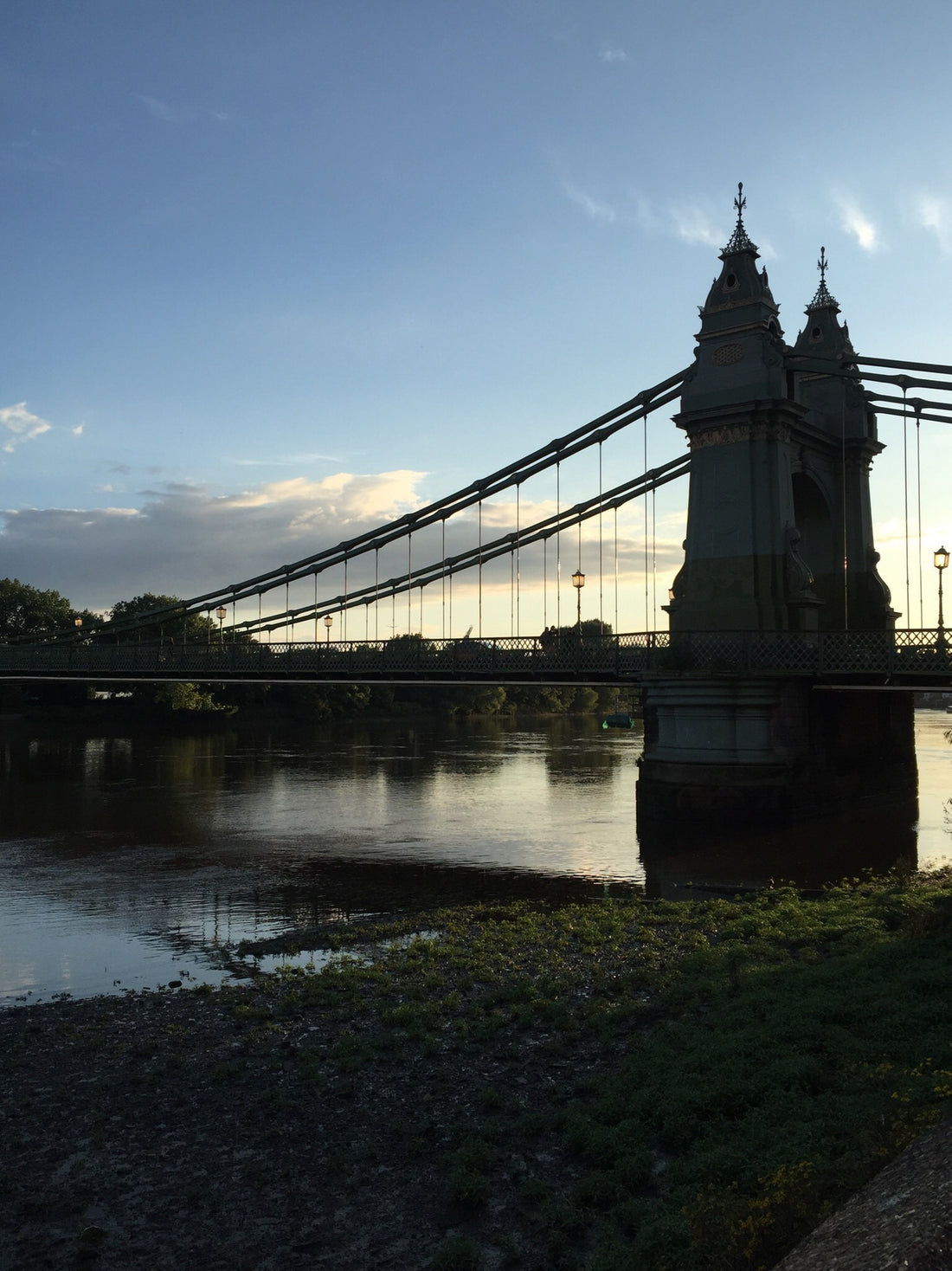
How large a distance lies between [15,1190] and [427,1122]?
11.4ft

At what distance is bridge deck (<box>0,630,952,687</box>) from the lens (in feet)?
92.8

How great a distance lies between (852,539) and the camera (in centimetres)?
3612

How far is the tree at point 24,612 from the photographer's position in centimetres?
9725

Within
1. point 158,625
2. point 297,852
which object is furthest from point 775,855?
point 158,625

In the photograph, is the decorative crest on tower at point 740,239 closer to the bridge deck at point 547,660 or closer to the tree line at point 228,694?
the bridge deck at point 547,660

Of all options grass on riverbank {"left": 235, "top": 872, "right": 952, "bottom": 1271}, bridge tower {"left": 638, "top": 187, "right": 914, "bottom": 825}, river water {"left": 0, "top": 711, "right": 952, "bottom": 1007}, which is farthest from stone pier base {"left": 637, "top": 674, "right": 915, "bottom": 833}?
grass on riverbank {"left": 235, "top": 872, "right": 952, "bottom": 1271}

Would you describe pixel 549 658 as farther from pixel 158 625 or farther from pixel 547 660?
pixel 158 625

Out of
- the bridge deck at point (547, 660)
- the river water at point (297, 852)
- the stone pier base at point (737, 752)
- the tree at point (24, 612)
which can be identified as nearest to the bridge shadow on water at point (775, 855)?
the river water at point (297, 852)

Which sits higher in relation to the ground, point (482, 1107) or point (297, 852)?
point (482, 1107)

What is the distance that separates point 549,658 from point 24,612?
78141 millimetres

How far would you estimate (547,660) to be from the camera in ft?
112

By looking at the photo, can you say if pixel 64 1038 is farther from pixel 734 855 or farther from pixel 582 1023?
pixel 734 855

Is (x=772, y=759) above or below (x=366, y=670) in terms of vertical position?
below

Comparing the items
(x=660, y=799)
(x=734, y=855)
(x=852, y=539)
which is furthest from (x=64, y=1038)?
(x=852, y=539)
